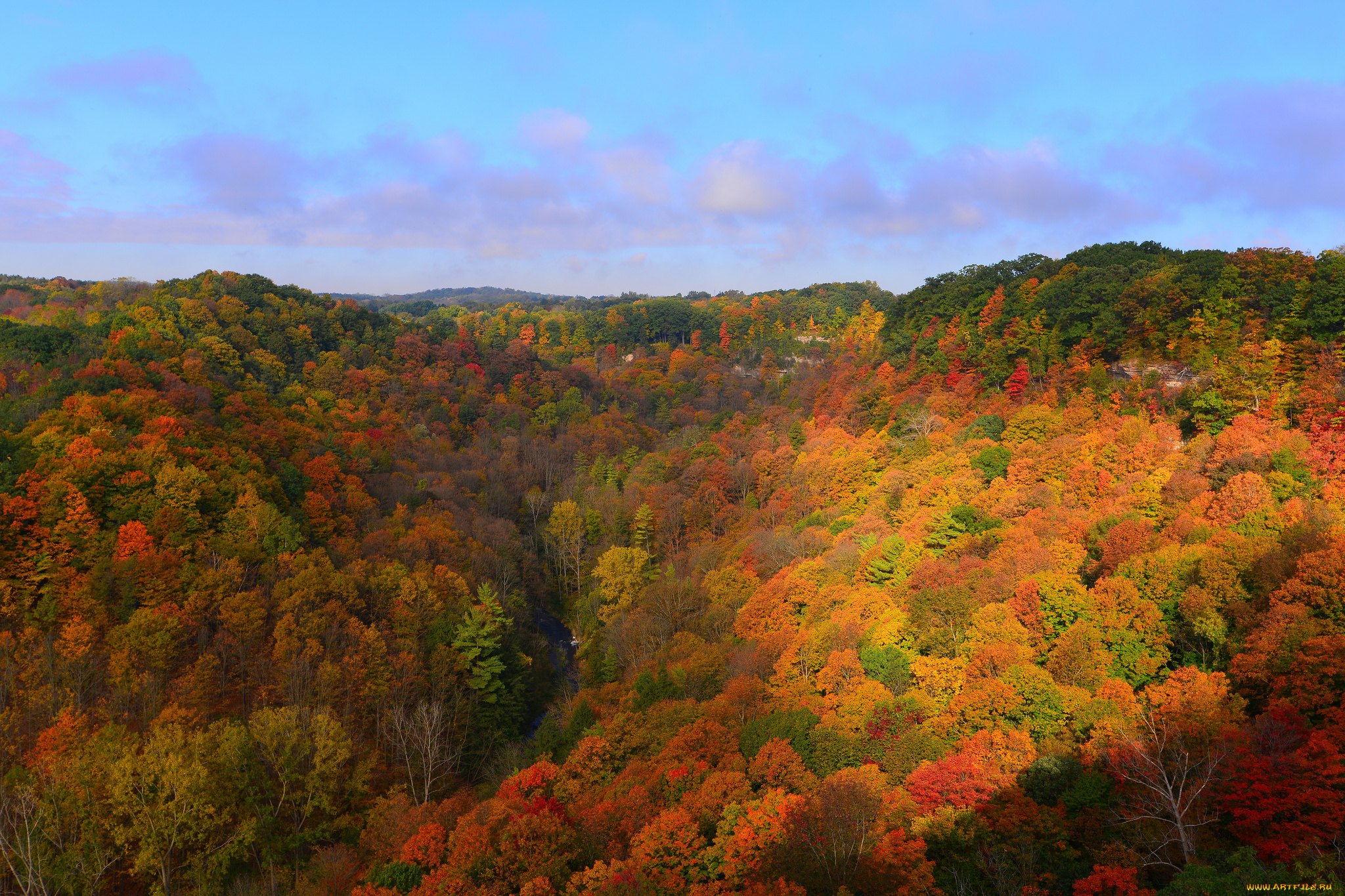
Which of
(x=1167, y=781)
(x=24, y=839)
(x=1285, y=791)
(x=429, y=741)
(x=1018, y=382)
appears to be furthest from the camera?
(x=1018, y=382)

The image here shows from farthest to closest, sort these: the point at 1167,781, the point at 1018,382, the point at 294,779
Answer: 1. the point at 1018,382
2. the point at 294,779
3. the point at 1167,781

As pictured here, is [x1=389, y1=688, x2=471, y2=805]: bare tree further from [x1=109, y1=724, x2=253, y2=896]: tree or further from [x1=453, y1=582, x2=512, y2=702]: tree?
[x1=109, y1=724, x2=253, y2=896]: tree

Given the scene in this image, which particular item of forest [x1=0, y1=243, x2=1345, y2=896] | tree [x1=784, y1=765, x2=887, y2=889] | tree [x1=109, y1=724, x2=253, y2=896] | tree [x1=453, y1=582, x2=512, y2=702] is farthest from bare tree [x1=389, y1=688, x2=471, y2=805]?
tree [x1=784, y1=765, x2=887, y2=889]

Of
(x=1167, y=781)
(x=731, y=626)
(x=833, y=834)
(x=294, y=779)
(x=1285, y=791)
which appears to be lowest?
(x=294, y=779)

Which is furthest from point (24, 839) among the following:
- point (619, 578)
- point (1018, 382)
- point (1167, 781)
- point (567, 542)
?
point (1018, 382)

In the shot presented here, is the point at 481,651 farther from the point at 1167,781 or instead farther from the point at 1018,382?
the point at 1018,382

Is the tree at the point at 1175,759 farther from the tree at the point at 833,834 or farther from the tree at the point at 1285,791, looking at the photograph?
the tree at the point at 833,834

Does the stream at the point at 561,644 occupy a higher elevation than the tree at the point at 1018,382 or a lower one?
lower

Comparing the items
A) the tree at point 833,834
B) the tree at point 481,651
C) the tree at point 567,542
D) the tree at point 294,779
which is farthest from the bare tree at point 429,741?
the tree at point 567,542
